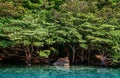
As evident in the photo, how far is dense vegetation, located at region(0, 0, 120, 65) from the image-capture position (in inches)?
722

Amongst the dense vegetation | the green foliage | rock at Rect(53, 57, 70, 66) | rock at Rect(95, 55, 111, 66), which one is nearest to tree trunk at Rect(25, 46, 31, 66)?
the dense vegetation

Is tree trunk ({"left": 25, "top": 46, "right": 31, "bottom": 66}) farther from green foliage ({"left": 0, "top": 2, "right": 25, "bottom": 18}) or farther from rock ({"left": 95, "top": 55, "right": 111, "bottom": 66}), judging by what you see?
rock ({"left": 95, "top": 55, "right": 111, "bottom": 66})

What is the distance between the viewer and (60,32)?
18766 millimetres

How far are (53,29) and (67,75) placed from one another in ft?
16.3

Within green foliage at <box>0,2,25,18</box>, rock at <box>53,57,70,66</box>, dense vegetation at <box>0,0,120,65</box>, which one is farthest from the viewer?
green foliage at <box>0,2,25,18</box>

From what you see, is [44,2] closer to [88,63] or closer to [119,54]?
[88,63]

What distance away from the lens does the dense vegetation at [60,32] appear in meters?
18.3

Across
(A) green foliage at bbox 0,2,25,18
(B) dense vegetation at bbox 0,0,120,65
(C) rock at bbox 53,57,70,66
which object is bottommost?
(C) rock at bbox 53,57,70,66

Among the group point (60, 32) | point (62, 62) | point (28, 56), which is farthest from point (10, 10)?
point (62, 62)

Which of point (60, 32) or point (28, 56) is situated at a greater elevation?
point (60, 32)

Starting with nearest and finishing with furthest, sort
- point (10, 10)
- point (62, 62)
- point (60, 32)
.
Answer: point (60, 32) < point (62, 62) < point (10, 10)

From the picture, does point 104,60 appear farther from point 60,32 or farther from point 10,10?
point 10,10

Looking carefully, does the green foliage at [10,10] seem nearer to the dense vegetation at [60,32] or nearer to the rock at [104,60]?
the dense vegetation at [60,32]

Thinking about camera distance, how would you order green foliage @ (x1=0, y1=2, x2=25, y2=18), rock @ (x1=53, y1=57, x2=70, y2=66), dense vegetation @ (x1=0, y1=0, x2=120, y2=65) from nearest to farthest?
dense vegetation @ (x1=0, y1=0, x2=120, y2=65) → rock @ (x1=53, y1=57, x2=70, y2=66) → green foliage @ (x1=0, y1=2, x2=25, y2=18)
